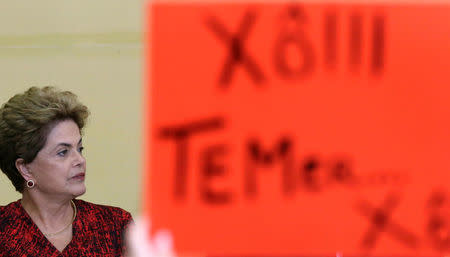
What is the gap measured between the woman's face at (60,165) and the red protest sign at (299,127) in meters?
1.33

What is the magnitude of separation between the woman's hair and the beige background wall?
1.18 ft

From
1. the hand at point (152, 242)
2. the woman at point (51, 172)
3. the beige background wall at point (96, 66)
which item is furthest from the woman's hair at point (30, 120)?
the hand at point (152, 242)

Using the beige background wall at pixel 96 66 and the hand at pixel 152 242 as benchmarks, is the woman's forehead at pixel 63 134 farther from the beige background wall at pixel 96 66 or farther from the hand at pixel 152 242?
the hand at pixel 152 242

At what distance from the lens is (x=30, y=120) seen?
2201 mm

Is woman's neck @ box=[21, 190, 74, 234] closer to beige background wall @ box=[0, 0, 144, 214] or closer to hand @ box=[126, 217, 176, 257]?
beige background wall @ box=[0, 0, 144, 214]

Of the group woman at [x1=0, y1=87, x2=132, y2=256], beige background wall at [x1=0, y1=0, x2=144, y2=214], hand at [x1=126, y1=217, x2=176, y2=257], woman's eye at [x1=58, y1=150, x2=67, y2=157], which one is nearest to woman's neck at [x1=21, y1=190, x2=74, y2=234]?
woman at [x1=0, y1=87, x2=132, y2=256]

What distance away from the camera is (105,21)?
2.60m

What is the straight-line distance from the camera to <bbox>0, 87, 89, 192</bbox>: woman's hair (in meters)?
2.21

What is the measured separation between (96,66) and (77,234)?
2.24 ft

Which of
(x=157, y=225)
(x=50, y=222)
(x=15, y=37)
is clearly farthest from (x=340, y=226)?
(x=15, y=37)

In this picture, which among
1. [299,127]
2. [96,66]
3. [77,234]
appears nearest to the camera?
[299,127]

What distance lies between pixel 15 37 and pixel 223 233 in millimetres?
1945

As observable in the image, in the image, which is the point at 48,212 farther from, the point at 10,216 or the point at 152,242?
the point at 152,242

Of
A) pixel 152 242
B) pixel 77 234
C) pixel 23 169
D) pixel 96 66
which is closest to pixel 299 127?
pixel 152 242
